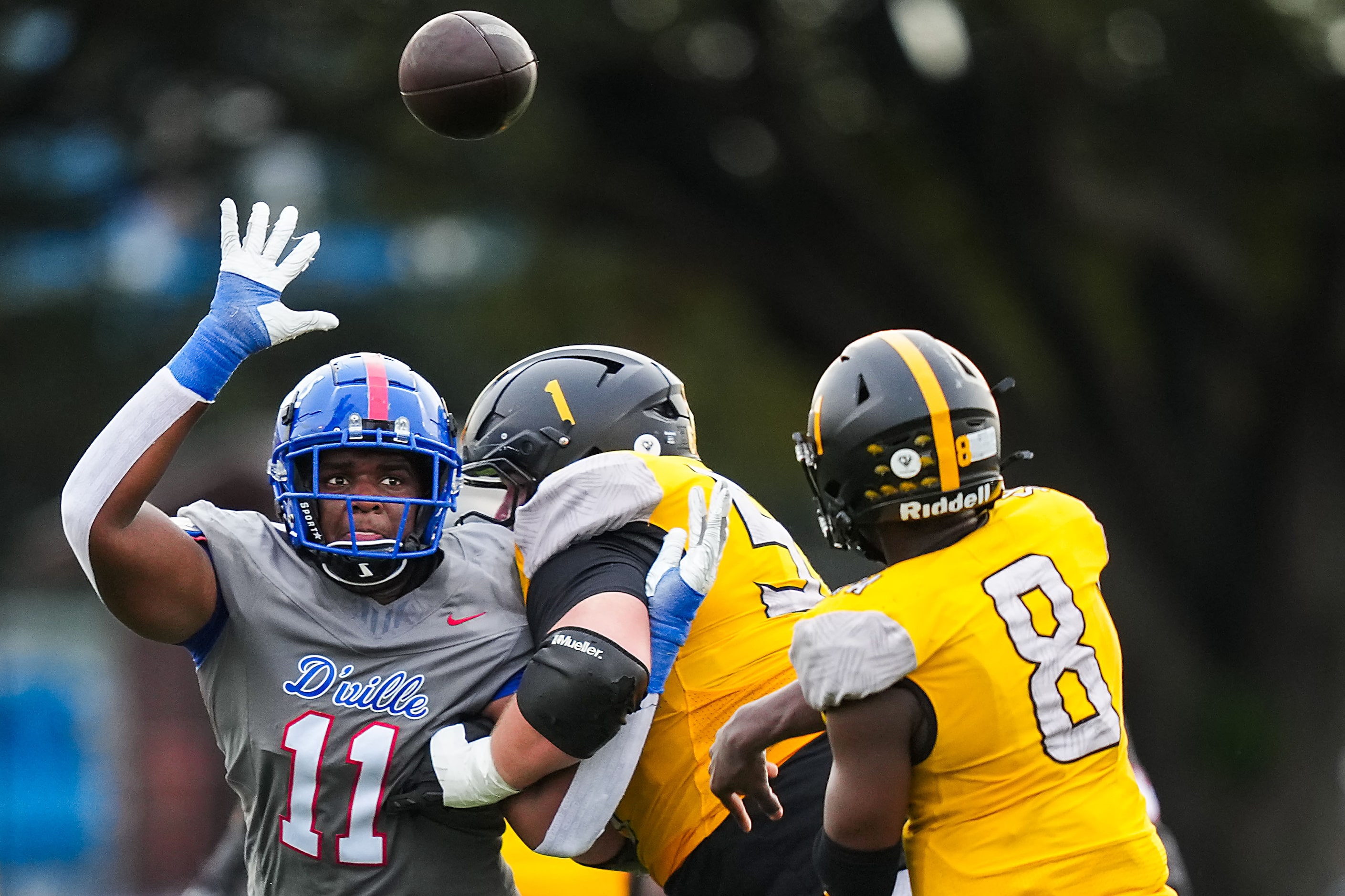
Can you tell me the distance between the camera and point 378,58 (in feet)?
36.6

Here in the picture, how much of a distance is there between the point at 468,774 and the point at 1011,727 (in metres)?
1.07

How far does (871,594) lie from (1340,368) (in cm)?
917

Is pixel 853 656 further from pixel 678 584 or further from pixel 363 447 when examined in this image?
pixel 363 447

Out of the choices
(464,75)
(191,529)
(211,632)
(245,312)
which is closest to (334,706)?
(211,632)

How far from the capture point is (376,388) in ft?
11.6

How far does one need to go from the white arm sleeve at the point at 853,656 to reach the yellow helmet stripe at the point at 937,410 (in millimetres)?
335

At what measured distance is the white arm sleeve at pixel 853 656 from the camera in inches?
117

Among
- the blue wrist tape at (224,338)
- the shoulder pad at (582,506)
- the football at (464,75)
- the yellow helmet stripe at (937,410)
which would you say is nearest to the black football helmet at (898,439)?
the yellow helmet stripe at (937,410)

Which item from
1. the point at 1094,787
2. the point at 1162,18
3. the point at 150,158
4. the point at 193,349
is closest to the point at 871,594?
the point at 1094,787

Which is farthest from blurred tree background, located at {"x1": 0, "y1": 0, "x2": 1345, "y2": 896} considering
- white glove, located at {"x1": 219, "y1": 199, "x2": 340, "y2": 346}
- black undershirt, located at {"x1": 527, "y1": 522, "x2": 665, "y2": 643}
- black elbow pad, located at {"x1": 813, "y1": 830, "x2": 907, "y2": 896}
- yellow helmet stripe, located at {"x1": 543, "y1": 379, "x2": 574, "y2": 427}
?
black elbow pad, located at {"x1": 813, "y1": 830, "x2": 907, "y2": 896}

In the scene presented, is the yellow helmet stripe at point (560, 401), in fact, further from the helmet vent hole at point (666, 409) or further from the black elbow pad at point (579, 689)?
the black elbow pad at point (579, 689)

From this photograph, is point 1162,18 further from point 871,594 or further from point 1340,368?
point 871,594

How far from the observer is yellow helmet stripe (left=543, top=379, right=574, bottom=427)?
390 cm

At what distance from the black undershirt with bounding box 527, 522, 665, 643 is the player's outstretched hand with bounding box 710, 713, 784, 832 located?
0.34 meters
